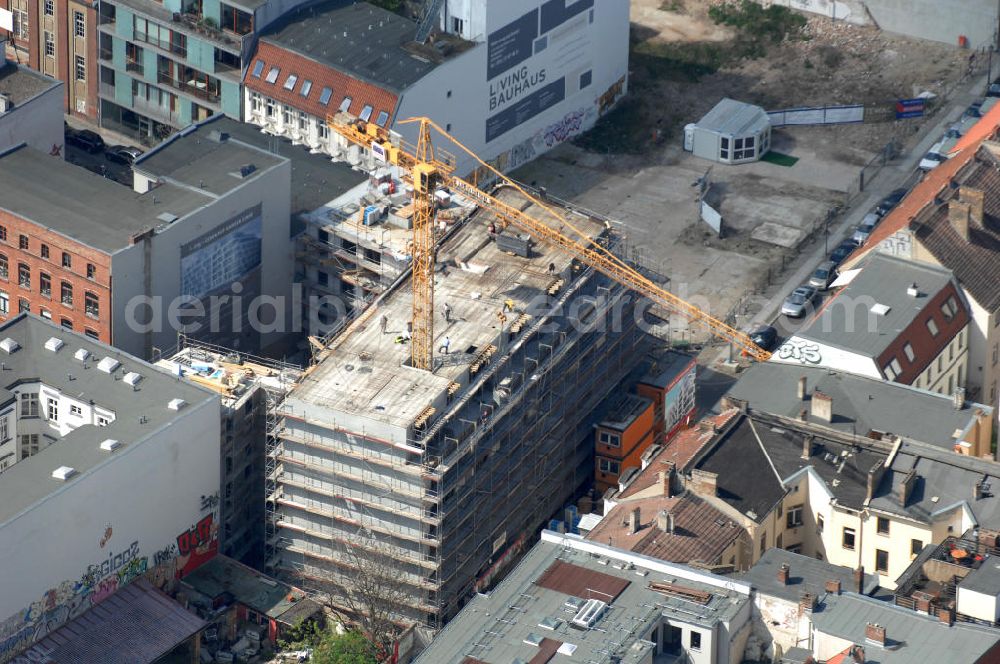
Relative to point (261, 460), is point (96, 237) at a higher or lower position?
higher

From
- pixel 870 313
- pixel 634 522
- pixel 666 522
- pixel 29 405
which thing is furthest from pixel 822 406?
pixel 29 405

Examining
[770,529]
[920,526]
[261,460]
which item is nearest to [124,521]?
[261,460]

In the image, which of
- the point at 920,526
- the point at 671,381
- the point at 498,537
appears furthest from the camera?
the point at 671,381

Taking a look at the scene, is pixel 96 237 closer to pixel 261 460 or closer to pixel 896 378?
pixel 261 460

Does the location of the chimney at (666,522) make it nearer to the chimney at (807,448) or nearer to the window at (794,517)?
the window at (794,517)

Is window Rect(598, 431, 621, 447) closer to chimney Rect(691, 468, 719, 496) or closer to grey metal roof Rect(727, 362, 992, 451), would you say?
grey metal roof Rect(727, 362, 992, 451)

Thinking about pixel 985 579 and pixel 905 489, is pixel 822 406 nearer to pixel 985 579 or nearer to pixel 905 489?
pixel 905 489
